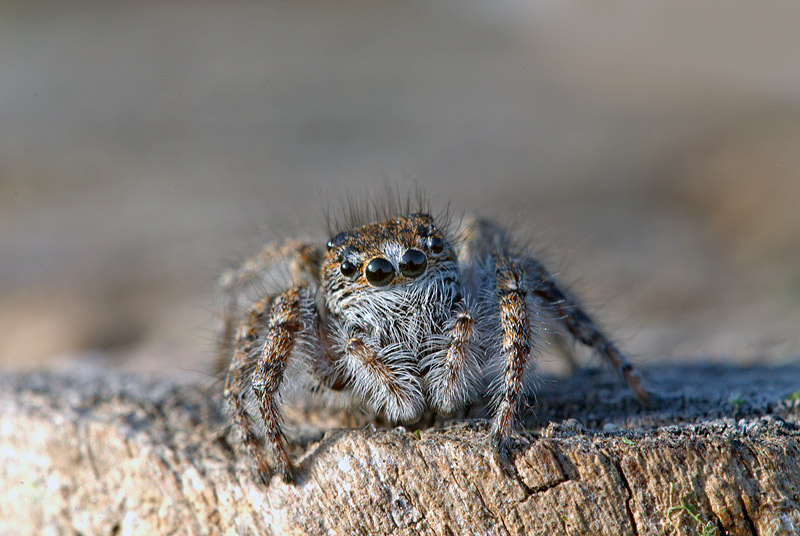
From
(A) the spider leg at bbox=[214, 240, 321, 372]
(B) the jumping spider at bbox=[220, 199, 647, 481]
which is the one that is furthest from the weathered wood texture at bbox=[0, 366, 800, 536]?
(A) the spider leg at bbox=[214, 240, 321, 372]

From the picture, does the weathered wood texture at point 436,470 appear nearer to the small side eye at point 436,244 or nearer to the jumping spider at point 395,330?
the jumping spider at point 395,330

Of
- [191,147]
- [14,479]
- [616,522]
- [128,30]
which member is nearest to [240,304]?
[14,479]

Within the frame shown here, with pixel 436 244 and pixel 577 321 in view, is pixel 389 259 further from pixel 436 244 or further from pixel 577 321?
pixel 577 321

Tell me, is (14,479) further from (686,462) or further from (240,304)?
(686,462)

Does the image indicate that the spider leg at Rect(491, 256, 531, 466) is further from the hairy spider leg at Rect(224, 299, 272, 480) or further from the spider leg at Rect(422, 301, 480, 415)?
the hairy spider leg at Rect(224, 299, 272, 480)

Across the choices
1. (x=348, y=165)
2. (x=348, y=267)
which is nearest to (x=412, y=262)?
(x=348, y=267)

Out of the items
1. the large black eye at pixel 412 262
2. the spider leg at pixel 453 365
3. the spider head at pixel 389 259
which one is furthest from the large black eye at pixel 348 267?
the spider leg at pixel 453 365
